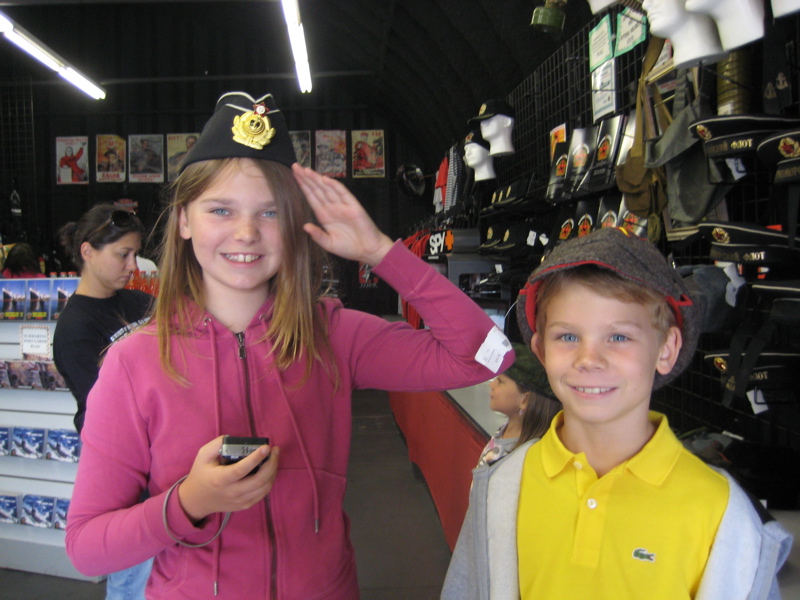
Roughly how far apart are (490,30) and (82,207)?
8.45 m

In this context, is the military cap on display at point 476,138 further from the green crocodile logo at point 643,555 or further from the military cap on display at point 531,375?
the green crocodile logo at point 643,555

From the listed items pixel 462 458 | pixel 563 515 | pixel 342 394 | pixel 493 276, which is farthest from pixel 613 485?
pixel 493 276

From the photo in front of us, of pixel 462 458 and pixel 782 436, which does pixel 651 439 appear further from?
pixel 462 458

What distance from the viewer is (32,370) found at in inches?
128

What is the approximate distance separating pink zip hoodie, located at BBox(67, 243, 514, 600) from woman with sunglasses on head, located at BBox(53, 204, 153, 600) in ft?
4.19

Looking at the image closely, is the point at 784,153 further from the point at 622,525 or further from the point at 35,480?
the point at 35,480

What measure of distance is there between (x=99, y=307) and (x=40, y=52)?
618 centimetres

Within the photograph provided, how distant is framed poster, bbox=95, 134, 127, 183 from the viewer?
10.2 meters

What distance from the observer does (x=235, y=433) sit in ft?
3.65

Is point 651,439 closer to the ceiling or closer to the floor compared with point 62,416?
closer to the ceiling

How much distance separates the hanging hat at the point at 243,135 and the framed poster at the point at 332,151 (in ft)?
30.4

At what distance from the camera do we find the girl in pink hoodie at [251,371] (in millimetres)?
1039

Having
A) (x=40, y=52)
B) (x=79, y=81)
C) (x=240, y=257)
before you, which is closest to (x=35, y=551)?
(x=240, y=257)

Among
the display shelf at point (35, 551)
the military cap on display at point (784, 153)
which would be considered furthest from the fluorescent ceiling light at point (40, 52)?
the military cap on display at point (784, 153)
